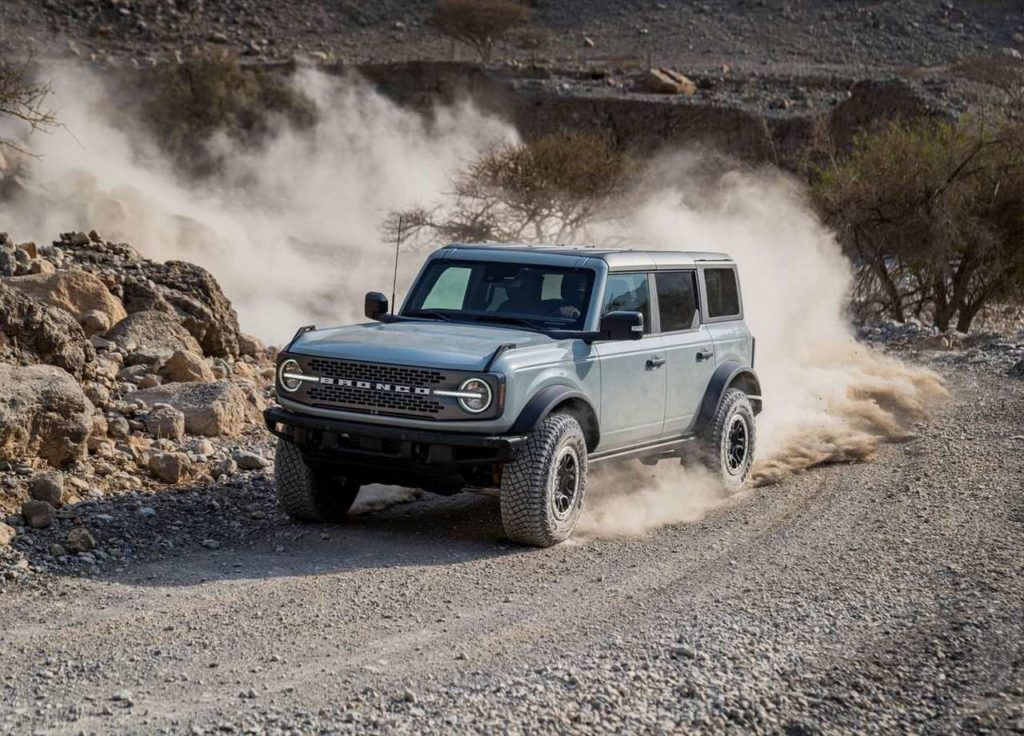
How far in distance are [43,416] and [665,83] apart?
175ft

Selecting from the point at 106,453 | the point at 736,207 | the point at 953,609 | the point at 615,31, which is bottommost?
the point at 953,609

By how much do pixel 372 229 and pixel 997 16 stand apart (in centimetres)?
4747

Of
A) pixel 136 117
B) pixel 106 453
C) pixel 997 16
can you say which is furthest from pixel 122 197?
pixel 997 16

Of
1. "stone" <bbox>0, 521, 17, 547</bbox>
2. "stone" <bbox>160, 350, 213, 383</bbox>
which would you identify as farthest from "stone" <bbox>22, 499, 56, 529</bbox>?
"stone" <bbox>160, 350, 213, 383</bbox>

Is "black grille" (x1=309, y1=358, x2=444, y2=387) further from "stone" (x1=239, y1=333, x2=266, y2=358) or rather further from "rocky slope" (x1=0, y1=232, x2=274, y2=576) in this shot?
"stone" (x1=239, y1=333, x2=266, y2=358)

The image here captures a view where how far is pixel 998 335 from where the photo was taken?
27.2 m

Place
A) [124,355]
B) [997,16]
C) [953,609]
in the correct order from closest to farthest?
[953,609] < [124,355] < [997,16]

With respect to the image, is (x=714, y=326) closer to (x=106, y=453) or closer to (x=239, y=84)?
(x=106, y=453)

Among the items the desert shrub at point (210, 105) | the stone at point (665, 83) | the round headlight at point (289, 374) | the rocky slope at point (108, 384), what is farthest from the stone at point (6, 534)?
the stone at point (665, 83)

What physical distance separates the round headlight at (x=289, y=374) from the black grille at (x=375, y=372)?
0.12 meters

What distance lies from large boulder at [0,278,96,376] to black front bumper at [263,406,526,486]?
427cm

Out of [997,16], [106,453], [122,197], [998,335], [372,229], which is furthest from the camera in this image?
[997,16]

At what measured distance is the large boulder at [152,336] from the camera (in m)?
14.6

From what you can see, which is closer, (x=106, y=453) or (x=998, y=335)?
(x=106, y=453)
